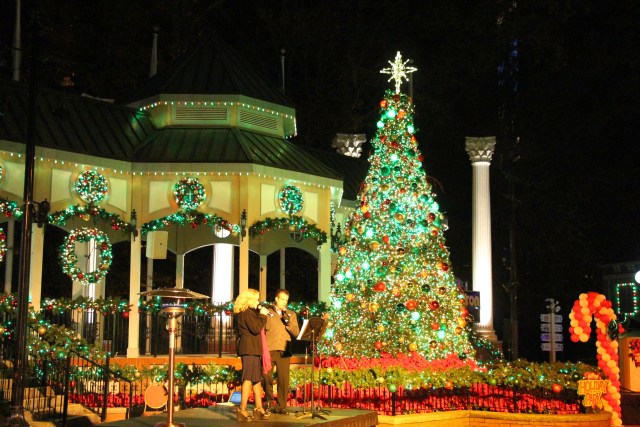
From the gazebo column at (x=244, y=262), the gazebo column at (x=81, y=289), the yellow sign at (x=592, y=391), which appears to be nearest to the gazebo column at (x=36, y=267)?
the gazebo column at (x=81, y=289)

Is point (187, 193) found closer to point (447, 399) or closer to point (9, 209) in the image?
point (9, 209)

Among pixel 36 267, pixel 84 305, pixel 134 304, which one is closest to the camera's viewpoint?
pixel 36 267

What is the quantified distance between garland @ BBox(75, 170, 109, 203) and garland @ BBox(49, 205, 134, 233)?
29 centimetres

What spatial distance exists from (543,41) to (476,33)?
9.28 feet

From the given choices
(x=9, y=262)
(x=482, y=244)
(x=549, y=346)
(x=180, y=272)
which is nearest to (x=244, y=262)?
(x=180, y=272)

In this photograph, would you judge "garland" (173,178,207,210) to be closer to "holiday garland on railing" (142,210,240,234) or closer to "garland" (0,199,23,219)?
"holiday garland on railing" (142,210,240,234)

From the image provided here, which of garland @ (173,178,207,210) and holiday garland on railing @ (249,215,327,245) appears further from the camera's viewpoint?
holiday garland on railing @ (249,215,327,245)

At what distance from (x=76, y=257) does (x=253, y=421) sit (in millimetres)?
9152

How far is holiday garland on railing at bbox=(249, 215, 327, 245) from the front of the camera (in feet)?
69.8

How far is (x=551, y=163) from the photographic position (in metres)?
44.3

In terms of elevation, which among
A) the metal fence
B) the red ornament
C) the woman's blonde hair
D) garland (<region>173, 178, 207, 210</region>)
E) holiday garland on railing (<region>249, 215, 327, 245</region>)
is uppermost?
garland (<region>173, 178, 207, 210</region>)

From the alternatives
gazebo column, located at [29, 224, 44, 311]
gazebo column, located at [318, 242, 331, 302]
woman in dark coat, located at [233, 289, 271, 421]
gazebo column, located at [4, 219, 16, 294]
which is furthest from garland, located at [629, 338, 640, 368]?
gazebo column, located at [4, 219, 16, 294]

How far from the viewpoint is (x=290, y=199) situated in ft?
72.1

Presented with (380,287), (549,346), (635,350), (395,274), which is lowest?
(549,346)
